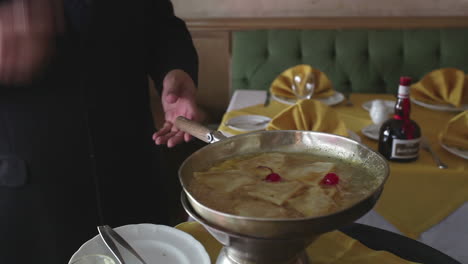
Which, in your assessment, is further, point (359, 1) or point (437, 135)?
point (359, 1)

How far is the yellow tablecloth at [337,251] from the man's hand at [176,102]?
332mm

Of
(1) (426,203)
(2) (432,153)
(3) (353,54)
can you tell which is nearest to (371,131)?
(2) (432,153)

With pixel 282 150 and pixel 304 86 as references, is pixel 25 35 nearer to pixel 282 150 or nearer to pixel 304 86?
pixel 282 150

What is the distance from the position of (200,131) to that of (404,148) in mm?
709

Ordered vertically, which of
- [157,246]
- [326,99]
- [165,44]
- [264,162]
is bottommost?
[326,99]

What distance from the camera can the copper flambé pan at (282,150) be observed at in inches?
19.4

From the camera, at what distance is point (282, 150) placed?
0.78m

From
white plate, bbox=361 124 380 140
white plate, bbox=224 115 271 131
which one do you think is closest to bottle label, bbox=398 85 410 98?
white plate, bbox=361 124 380 140

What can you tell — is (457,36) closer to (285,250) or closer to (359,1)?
(359,1)

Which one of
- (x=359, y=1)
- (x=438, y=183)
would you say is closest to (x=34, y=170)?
(x=438, y=183)

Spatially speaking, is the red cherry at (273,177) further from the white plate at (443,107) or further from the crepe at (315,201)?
the white plate at (443,107)

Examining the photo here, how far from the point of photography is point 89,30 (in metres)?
1.17

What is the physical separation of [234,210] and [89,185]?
30.5 inches

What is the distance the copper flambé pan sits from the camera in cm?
49
